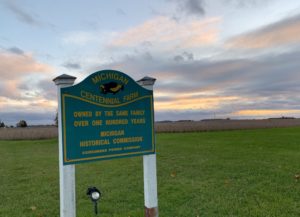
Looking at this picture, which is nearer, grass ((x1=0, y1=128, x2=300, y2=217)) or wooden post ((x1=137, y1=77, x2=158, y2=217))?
wooden post ((x1=137, y1=77, x2=158, y2=217))

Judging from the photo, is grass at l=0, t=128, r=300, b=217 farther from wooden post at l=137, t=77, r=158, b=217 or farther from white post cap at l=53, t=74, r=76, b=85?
white post cap at l=53, t=74, r=76, b=85

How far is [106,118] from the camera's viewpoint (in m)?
3.85

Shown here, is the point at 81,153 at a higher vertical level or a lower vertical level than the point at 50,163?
higher

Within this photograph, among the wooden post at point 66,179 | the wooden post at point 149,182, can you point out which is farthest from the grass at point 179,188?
the wooden post at point 66,179

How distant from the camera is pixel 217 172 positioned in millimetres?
8234

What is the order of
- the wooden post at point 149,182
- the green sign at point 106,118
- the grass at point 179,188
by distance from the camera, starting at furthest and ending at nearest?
the grass at point 179,188
the wooden post at point 149,182
the green sign at point 106,118

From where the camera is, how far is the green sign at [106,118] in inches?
141

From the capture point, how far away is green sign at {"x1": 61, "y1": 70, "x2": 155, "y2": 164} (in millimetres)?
3590

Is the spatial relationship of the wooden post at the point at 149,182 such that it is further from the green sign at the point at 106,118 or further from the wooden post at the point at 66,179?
the wooden post at the point at 66,179

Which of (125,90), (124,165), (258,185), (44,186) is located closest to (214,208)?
(258,185)

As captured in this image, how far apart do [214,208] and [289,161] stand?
18.4 feet

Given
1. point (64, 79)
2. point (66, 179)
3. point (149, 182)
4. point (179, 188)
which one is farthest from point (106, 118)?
point (179, 188)

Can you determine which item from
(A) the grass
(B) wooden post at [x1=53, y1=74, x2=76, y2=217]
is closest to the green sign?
(B) wooden post at [x1=53, y1=74, x2=76, y2=217]

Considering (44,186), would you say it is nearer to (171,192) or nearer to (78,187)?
(78,187)
